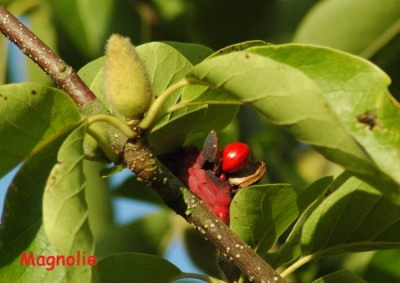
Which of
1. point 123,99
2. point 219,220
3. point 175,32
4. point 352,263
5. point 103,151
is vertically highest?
point 123,99

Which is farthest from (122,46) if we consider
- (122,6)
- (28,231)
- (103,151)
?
(122,6)

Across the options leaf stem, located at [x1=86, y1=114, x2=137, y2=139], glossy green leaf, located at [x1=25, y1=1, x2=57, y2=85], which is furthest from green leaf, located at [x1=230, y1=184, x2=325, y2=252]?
glossy green leaf, located at [x1=25, y1=1, x2=57, y2=85]

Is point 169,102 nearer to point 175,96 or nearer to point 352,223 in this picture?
point 175,96

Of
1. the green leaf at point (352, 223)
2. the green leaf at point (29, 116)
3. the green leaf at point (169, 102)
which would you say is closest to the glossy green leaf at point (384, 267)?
the green leaf at point (352, 223)

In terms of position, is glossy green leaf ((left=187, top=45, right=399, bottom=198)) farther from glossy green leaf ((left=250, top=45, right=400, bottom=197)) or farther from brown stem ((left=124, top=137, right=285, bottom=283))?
brown stem ((left=124, top=137, right=285, bottom=283))

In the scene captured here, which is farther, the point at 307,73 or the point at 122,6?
the point at 122,6

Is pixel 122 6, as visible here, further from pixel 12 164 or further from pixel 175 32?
pixel 12 164

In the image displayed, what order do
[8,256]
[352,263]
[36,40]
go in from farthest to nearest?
1. [352,263]
2. [36,40]
3. [8,256]

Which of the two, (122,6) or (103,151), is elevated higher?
(103,151)
